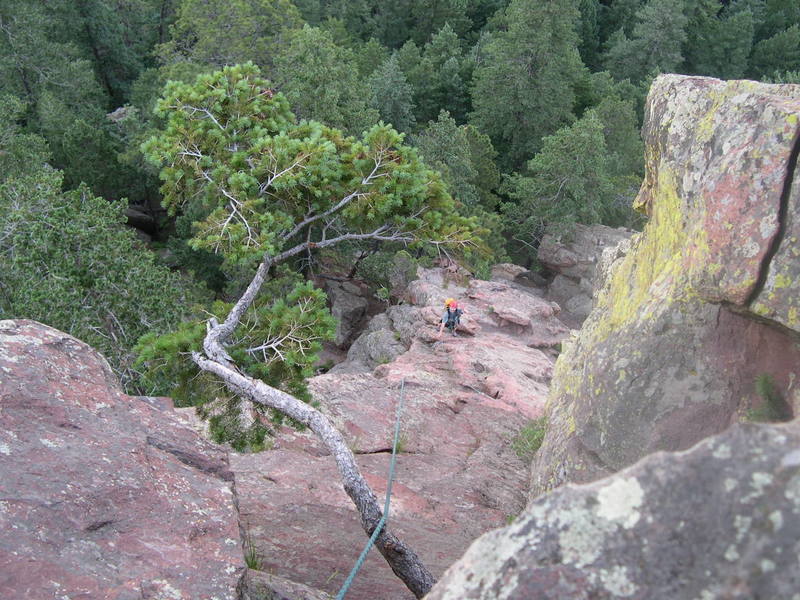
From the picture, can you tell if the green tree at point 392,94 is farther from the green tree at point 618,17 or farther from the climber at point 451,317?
the green tree at point 618,17

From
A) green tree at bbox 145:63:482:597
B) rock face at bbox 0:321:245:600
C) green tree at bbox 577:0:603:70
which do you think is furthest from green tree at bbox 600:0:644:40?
rock face at bbox 0:321:245:600

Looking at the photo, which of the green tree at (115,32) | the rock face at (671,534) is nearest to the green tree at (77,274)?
the rock face at (671,534)

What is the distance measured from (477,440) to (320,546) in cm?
451

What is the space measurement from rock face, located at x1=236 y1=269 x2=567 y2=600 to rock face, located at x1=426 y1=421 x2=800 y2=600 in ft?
11.8

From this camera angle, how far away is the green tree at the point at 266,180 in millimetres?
8289

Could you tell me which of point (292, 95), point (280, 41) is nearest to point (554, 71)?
point (280, 41)

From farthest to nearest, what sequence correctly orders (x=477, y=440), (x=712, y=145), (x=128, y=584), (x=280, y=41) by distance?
(x=280, y=41) → (x=477, y=440) → (x=712, y=145) → (x=128, y=584)

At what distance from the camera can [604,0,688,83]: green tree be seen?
161 ft

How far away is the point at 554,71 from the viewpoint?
35000 mm

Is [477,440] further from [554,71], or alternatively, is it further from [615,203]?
[554,71]

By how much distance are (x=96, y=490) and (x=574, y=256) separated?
2795 cm

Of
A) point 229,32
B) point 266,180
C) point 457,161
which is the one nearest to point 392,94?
point 457,161

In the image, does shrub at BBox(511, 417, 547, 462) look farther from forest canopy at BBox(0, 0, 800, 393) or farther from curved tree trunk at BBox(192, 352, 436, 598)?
curved tree trunk at BBox(192, 352, 436, 598)

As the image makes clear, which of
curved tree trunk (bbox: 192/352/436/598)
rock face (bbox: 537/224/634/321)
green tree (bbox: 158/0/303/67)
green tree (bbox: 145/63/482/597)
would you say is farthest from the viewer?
rock face (bbox: 537/224/634/321)
